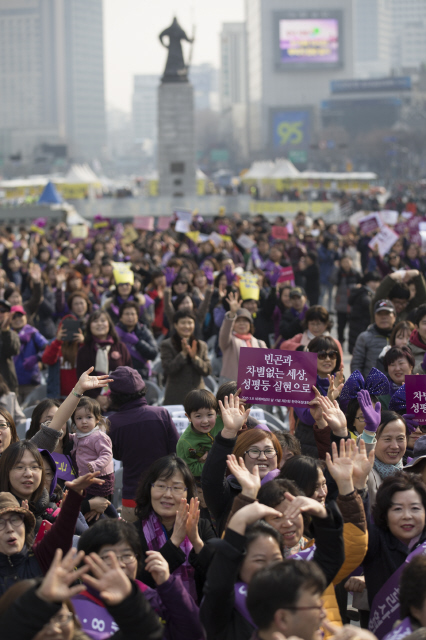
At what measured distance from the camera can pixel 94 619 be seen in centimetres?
319

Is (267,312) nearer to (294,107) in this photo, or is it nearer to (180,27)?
(180,27)

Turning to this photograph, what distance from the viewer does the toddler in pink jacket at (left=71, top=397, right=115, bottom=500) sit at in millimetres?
5258

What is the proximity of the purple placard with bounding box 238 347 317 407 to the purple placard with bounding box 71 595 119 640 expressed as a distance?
251cm

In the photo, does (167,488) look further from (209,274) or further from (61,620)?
(209,274)

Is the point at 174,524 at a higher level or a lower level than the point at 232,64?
lower

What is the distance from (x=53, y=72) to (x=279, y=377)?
18198 cm

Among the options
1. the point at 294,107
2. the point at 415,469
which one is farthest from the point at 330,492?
the point at 294,107

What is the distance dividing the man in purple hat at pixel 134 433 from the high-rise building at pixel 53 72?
167242mm

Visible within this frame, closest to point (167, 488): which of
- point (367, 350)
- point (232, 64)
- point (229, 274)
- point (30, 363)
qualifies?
point (367, 350)

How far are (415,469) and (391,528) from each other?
2.15 feet

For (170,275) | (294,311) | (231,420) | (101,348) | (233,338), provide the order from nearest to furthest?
Result: (231,420), (101,348), (233,338), (294,311), (170,275)

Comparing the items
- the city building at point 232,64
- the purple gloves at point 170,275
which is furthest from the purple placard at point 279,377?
the city building at point 232,64

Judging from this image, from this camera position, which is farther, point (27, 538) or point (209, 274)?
point (209, 274)

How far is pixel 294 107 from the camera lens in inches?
4503
